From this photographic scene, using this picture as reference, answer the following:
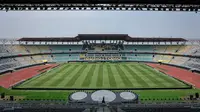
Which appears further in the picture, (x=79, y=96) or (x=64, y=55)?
(x=64, y=55)

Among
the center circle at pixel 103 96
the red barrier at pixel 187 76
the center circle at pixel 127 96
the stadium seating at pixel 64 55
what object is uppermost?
the stadium seating at pixel 64 55

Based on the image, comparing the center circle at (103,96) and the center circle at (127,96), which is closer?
the center circle at (103,96)

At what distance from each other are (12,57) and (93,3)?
174 ft

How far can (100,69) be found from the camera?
167ft

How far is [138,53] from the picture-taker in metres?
78.6

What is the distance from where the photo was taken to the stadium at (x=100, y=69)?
88.9 ft

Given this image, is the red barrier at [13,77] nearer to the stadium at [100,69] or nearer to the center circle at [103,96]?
the stadium at [100,69]

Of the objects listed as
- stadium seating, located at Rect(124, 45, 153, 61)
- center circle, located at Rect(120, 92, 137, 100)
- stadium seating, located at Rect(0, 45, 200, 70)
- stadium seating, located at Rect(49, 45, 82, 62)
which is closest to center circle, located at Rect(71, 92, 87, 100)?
center circle, located at Rect(120, 92, 137, 100)

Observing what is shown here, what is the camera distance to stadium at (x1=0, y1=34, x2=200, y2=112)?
88.9 ft

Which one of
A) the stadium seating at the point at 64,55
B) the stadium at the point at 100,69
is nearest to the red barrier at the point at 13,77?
the stadium at the point at 100,69

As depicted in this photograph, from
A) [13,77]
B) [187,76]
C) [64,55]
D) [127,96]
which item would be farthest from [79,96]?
[64,55]

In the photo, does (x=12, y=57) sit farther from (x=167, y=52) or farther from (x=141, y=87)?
(x=167, y=52)

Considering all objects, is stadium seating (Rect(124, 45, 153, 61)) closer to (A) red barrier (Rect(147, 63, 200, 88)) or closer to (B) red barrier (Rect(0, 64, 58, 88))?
(A) red barrier (Rect(147, 63, 200, 88))

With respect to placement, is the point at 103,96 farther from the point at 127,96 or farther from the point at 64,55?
the point at 64,55
